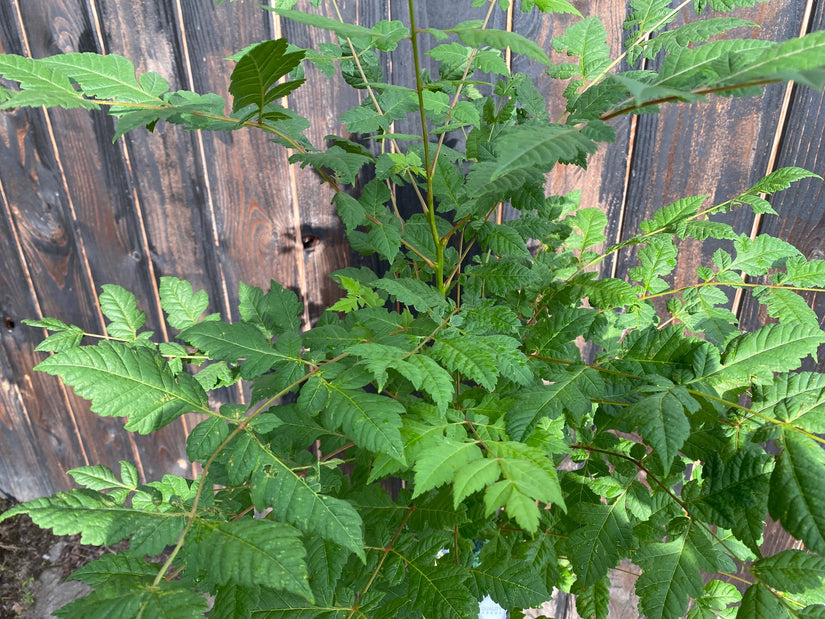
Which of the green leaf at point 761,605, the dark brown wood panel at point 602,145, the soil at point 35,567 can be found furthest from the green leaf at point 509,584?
the soil at point 35,567

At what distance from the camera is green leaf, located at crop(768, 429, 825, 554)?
562 millimetres

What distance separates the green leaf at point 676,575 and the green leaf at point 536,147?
21.1 inches

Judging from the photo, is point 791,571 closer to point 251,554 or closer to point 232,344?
point 251,554

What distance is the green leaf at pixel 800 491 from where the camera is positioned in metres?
0.56

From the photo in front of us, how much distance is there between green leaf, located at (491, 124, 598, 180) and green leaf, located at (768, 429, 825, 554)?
0.40 metres

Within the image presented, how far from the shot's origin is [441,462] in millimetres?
586

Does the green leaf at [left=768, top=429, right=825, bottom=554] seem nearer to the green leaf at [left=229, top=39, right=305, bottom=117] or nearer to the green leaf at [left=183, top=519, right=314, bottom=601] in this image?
the green leaf at [left=183, top=519, right=314, bottom=601]

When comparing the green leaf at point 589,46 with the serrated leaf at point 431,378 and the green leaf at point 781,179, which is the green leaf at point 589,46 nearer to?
the green leaf at point 781,179

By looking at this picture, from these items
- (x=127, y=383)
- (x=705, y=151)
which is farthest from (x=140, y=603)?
(x=705, y=151)

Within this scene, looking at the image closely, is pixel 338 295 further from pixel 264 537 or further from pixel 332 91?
pixel 264 537

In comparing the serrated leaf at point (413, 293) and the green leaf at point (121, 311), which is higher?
the serrated leaf at point (413, 293)

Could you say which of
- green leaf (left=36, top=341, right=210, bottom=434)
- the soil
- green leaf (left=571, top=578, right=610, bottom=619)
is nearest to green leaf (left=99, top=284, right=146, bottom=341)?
green leaf (left=36, top=341, right=210, bottom=434)

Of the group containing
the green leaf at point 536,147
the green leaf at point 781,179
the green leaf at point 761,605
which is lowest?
the green leaf at point 761,605

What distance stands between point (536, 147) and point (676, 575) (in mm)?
593
